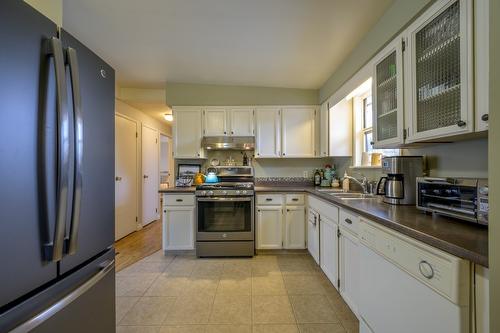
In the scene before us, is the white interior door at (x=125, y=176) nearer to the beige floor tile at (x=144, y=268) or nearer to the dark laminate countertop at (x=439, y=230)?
the beige floor tile at (x=144, y=268)

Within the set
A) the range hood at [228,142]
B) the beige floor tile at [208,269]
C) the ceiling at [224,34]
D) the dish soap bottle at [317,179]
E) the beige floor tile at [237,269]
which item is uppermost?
the ceiling at [224,34]

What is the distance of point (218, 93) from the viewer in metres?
3.58

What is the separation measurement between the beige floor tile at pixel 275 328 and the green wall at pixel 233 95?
2.88 meters

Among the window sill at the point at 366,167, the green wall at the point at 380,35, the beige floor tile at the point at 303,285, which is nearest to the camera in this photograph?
the green wall at the point at 380,35

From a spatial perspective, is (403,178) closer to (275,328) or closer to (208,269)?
(275,328)

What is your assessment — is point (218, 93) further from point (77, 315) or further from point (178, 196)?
point (77, 315)

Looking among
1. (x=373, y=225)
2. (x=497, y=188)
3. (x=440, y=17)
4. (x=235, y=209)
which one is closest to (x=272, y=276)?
(x=235, y=209)

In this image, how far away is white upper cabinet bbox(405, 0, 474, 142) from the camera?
43.2 inches

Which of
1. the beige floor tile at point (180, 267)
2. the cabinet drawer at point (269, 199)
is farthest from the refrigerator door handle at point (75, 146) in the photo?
the cabinet drawer at point (269, 199)

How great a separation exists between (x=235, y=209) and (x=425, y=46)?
2.51 metres

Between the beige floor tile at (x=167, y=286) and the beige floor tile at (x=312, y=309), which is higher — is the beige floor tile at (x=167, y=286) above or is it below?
below

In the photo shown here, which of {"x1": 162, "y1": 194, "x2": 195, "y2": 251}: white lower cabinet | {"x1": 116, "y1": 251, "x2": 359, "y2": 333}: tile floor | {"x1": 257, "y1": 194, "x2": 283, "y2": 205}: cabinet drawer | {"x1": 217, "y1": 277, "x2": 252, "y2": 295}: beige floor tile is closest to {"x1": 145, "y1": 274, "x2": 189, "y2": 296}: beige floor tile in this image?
{"x1": 116, "y1": 251, "x2": 359, "y2": 333}: tile floor

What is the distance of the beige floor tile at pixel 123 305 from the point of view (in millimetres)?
1902

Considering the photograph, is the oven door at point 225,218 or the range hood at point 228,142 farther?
the range hood at point 228,142
